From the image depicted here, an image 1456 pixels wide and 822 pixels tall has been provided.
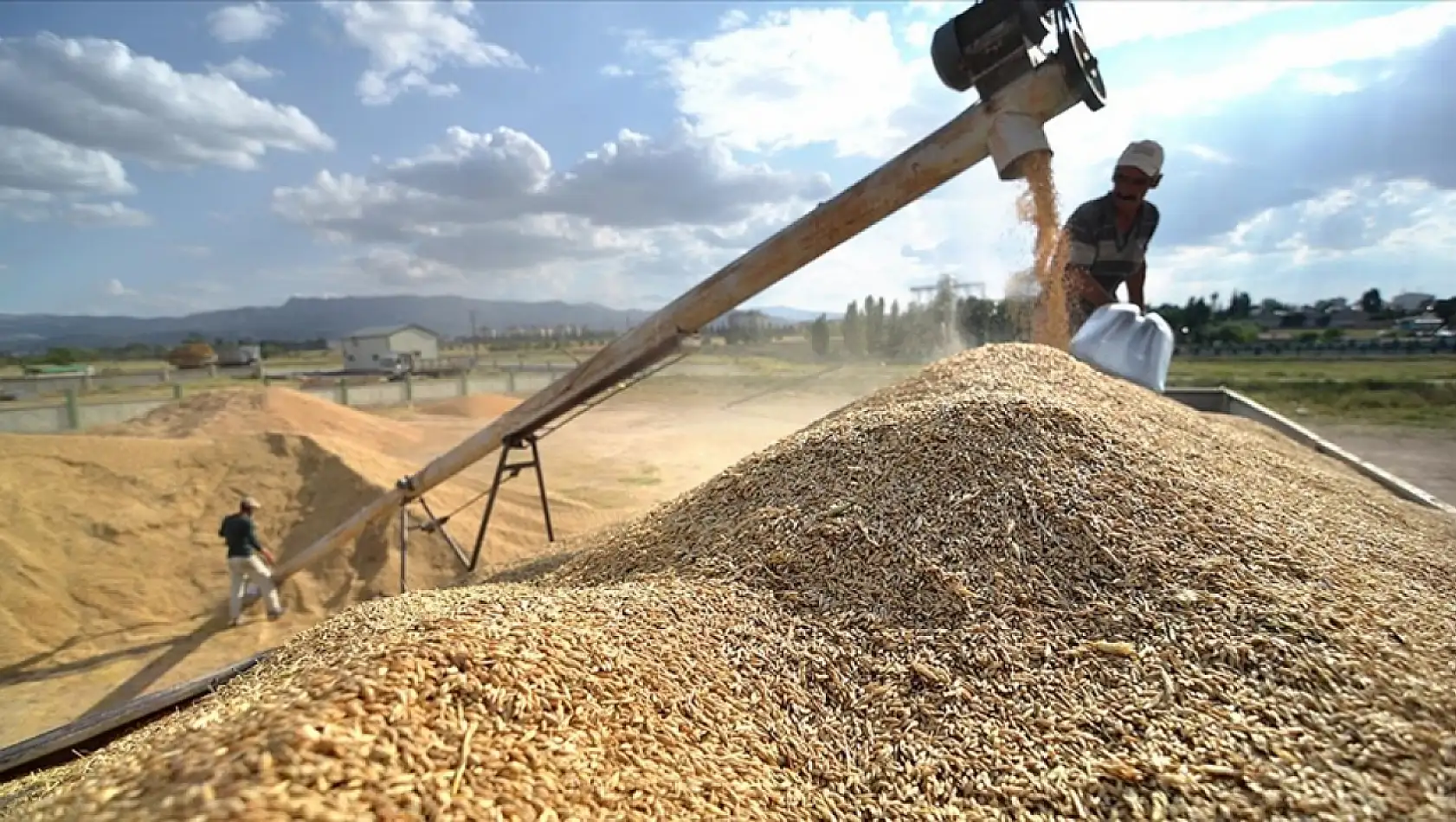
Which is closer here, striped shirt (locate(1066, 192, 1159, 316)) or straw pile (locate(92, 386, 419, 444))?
striped shirt (locate(1066, 192, 1159, 316))

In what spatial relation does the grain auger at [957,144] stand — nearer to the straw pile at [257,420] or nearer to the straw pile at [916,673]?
the straw pile at [916,673]

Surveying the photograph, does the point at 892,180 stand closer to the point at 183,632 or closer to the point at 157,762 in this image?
the point at 157,762

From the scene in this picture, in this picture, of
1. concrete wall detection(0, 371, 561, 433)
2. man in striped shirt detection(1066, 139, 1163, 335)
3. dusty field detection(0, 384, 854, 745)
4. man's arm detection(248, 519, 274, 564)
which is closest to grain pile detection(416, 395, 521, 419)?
concrete wall detection(0, 371, 561, 433)

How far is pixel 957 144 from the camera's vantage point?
3824mm

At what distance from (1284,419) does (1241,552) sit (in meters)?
3.90

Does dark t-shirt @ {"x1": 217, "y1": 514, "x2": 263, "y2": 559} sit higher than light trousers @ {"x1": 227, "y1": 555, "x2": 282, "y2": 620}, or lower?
higher

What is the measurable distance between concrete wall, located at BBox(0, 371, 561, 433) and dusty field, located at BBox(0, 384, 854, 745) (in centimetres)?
671

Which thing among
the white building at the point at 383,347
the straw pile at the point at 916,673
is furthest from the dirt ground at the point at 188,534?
the white building at the point at 383,347

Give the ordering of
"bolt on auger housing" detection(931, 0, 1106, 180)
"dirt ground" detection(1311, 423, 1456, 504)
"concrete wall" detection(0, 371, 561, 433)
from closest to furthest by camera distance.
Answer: "bolt on auger housing" detection(931, 0, 1106, 180) → "dirt ground" detection(1311, 423, 1456, 504) → "concrete wall" detection(0, 371, 561, 433)

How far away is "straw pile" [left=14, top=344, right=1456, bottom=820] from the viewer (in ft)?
4.70

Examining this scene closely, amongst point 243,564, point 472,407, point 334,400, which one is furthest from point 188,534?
point 334,400

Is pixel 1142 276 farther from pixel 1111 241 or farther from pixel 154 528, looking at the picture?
pixel 154 528

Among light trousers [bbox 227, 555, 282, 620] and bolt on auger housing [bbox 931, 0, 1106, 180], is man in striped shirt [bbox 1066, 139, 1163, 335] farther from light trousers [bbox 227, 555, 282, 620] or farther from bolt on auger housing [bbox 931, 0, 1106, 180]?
light trousers [bbox 227, 555, 282, 620]

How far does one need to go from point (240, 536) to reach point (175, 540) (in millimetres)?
2093
